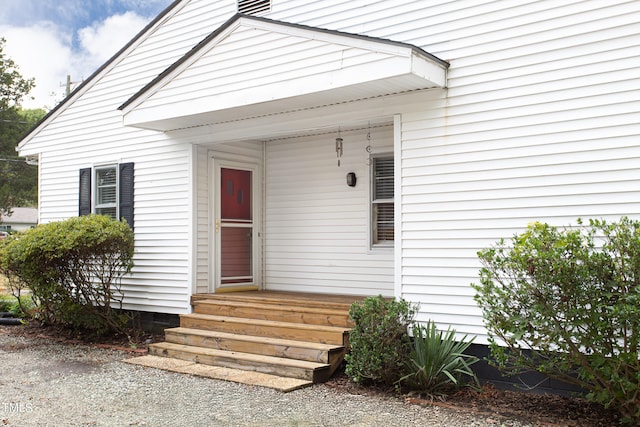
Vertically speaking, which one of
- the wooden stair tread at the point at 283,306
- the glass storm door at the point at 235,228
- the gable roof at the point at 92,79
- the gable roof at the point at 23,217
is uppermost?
the gable roof at the point at 92,79

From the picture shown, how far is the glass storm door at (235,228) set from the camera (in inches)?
Result: 343

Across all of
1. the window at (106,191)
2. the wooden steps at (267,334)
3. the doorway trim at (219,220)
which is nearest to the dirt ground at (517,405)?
the wooden steps at (267,334)

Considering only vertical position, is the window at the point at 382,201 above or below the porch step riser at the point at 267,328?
above

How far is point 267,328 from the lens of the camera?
22.4 feet

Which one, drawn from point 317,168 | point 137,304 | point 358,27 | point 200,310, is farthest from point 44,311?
point 358,27

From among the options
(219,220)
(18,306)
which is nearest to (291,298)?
(219,220)

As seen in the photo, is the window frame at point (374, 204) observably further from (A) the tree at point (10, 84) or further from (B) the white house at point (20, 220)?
(B) the white house at point (20, 220)

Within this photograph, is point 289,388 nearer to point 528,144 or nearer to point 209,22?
point 528,144

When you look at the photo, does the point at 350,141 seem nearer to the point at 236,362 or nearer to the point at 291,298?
the point at 291,298

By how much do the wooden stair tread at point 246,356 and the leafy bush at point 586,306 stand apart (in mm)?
2040

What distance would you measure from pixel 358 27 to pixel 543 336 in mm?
4118

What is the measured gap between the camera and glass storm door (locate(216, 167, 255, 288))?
871 cm

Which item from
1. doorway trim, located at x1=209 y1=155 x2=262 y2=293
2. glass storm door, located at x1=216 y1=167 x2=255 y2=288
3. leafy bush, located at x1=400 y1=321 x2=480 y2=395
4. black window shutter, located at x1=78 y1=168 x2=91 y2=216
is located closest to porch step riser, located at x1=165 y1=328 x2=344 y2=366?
leafy bush, located at x1=400 y1=321 x2=480 y2=395

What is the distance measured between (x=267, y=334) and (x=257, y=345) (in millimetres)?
262
